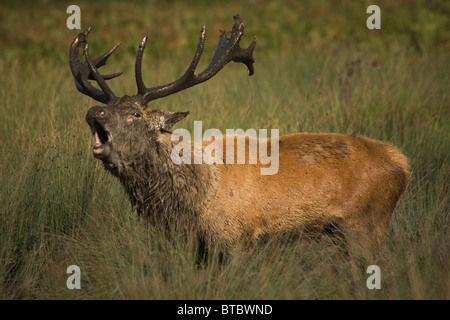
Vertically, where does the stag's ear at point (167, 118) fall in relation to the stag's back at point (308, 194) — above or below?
above

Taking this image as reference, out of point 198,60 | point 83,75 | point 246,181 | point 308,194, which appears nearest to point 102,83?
point 83,75

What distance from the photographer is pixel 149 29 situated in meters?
16.5

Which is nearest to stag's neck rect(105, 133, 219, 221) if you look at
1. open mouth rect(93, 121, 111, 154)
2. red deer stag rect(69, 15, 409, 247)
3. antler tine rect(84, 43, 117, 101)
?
red deer stag rect(69, 15, 409, 247)

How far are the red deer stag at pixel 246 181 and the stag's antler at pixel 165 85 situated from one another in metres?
0.01

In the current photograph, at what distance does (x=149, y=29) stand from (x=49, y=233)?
42.0ft

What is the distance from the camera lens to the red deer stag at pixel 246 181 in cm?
418

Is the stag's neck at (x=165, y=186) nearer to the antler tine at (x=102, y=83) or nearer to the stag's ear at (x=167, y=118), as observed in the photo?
the stag's ear at (x=167, y=118)

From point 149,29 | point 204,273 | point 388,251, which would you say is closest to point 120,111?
point 204,273

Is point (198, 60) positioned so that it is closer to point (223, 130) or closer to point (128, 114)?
point (128, 114)

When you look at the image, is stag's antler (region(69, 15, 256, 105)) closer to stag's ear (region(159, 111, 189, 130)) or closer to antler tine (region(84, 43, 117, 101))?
antler tine (region(84, 43, 117, 101))

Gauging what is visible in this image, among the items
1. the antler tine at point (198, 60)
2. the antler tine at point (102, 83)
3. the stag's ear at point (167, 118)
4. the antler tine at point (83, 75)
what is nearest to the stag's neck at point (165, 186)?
the stag's ear at point (167, 118)
